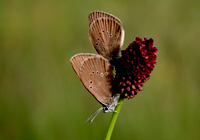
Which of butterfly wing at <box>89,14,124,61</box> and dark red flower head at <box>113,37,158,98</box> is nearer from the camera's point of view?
dark red flower head at <box>113,37,158,98</box>

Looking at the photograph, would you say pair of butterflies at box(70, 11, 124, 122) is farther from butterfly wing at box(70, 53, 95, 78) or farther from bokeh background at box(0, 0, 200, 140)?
bokeh background at box(0, 0, 200, 140)

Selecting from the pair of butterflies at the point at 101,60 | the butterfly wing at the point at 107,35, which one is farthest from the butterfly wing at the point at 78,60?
the butterfly wing at the point at 107,35

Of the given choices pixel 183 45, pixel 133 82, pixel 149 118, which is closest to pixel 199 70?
pixel 183 45

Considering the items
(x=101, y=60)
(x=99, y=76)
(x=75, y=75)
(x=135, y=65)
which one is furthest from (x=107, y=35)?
(x=75, y=75)

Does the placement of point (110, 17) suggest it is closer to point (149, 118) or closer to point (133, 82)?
point (133, 82)

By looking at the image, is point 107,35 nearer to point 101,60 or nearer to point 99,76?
point 101,60

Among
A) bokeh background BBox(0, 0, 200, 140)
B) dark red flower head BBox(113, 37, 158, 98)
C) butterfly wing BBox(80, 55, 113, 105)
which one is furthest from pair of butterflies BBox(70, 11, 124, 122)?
bokeh background BBox(0, 0, 200, 140)
